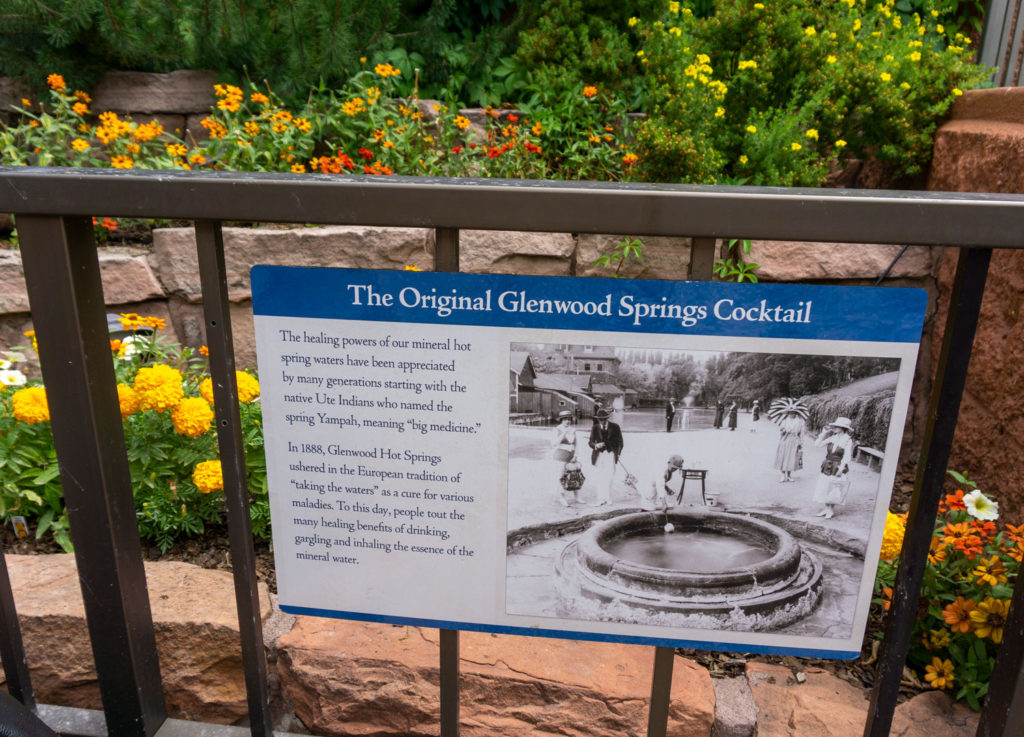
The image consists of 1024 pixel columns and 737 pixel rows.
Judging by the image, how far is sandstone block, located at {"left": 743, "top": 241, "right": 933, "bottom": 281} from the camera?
3230 millimetres

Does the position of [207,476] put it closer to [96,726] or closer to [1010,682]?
[96,726]

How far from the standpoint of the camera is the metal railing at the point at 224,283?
2.98 feet

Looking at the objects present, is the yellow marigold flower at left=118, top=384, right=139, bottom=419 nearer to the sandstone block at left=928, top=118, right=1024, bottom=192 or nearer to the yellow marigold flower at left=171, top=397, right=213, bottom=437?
the yellow marigold flower at left=171, top=397, right=213, bottom=437

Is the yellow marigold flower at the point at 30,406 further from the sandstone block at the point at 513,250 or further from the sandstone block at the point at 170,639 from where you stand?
the sandstone block at the point at 513,250

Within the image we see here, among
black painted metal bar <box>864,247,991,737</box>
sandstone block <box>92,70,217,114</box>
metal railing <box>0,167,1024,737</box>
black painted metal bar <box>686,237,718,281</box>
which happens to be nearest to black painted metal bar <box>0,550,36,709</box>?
metal railing <box>0,167,1024,737</box>

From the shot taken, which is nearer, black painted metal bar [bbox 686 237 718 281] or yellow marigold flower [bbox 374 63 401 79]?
black painted metal bar [bbox 686 237 718 281]

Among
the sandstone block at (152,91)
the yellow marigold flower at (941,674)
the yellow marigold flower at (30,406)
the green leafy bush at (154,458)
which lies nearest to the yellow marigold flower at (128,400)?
the green leafy bush at (154,458)

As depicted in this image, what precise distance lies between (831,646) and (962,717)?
0.98m

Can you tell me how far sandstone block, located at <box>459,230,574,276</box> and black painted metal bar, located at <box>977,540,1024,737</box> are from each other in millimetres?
2458

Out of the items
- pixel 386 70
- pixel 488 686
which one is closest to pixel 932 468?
pixel 488 686

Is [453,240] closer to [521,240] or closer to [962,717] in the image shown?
[962,717]

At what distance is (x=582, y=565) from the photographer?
1.10 meters

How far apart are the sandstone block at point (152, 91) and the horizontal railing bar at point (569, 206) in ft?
12.1

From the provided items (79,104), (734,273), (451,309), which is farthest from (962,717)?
(79,104)
